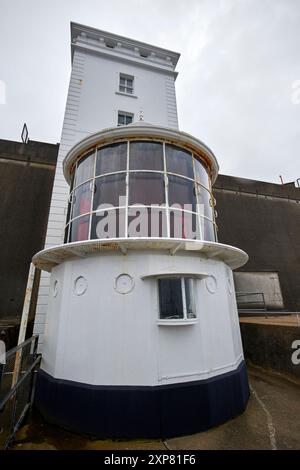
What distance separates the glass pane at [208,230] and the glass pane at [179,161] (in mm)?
1262

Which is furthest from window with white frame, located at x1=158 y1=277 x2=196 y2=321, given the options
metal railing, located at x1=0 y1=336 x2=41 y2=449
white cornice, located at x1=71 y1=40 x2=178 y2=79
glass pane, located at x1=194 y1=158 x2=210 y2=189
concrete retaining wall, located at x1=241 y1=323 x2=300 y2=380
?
white cornice, located at x1=71 y1=40 x2=178 y2=79

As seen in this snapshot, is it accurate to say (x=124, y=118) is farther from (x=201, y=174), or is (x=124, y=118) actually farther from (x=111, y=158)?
(x=201, y=174)

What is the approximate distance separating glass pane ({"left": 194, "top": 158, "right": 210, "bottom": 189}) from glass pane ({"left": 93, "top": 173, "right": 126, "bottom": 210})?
203cm

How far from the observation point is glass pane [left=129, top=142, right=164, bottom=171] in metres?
5.48

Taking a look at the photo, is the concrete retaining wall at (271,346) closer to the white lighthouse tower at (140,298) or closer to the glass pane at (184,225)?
the white lighthouse tower at (140,298)

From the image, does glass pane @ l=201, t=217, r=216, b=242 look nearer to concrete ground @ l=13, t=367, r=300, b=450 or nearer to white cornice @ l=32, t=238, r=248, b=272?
white cornice @ l=32, t=238, r=248, b=272

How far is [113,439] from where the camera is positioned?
12.6ft

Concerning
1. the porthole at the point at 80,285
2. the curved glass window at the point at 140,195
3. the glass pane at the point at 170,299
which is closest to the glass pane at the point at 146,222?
the curved glass window at the point at 140,195
